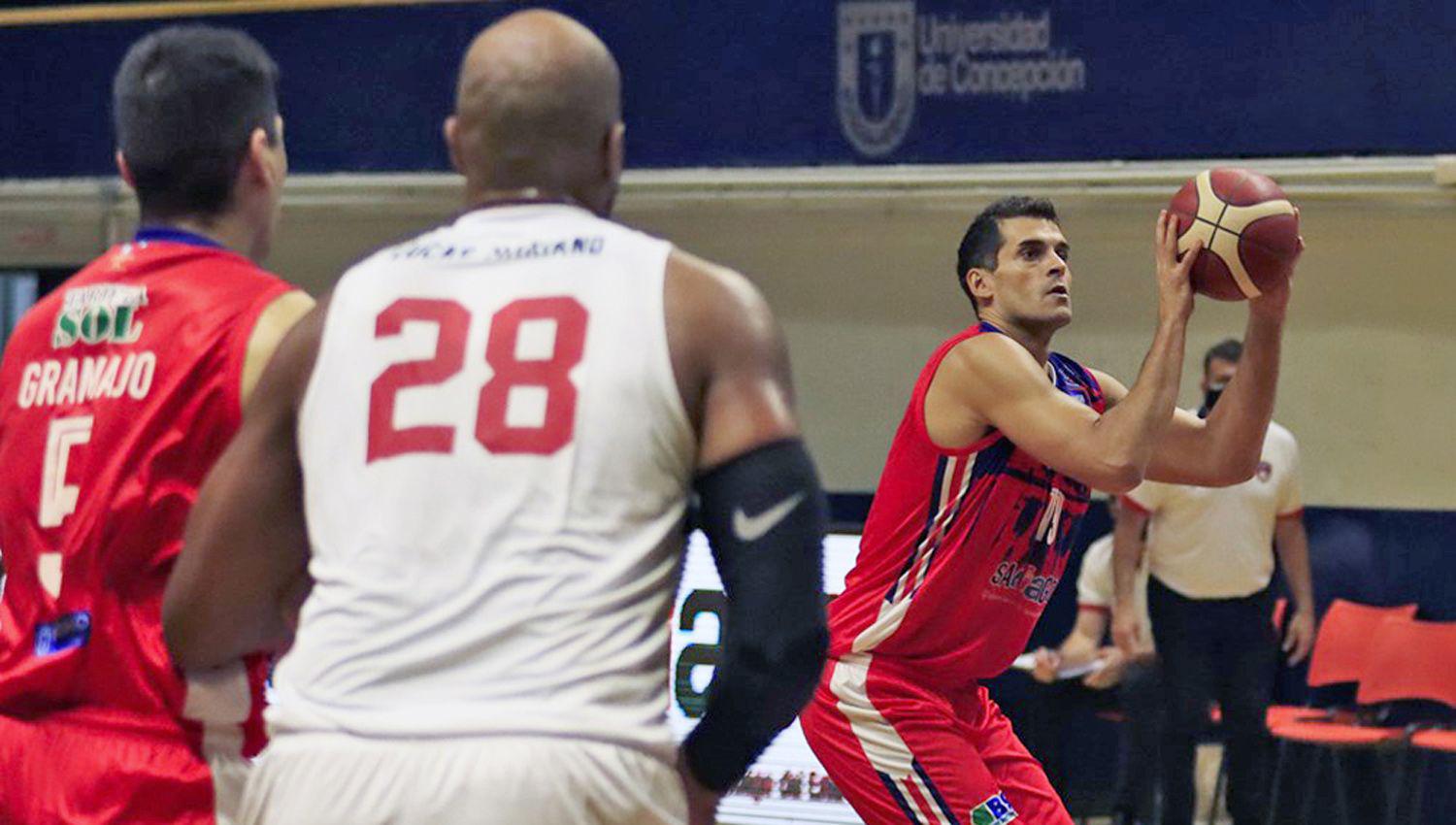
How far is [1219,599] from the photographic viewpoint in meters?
8.49

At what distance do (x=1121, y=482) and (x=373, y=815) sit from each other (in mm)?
2327

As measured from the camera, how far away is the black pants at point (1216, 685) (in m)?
8.23

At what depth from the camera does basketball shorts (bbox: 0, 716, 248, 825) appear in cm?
275

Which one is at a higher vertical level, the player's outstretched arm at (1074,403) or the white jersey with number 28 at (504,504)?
the white jersey with number 28 at (504,504)

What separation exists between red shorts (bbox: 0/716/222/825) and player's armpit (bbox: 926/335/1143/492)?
81.0 inches

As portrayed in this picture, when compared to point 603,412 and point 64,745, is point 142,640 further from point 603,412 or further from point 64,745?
point 603,412

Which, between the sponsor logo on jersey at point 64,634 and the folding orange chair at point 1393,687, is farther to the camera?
the folding orange chair at point 1393,687

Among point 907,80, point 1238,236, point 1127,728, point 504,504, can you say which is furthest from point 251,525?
point 907,80

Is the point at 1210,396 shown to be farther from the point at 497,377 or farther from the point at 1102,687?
the point at 497,377

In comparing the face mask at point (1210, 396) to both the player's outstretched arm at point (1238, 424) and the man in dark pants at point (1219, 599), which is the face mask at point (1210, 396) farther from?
the player's outstretched arm at point (1238, 424)

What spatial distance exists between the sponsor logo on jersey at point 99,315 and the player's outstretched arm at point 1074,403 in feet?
6.70

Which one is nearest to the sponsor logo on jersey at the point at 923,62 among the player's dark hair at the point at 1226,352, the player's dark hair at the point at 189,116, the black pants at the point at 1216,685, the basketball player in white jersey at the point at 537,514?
the player's dark hair at the point at 1226,352

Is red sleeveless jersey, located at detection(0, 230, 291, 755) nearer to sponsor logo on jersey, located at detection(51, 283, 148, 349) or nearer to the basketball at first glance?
sponsor logo on jersey, located at detection(51, 283, 148, 349)

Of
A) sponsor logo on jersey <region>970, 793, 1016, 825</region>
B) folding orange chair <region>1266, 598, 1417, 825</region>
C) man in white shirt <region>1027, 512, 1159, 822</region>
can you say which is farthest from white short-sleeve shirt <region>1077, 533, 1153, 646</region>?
sponsor logo on jersey <region>970, 793, 1016, 825</region>
